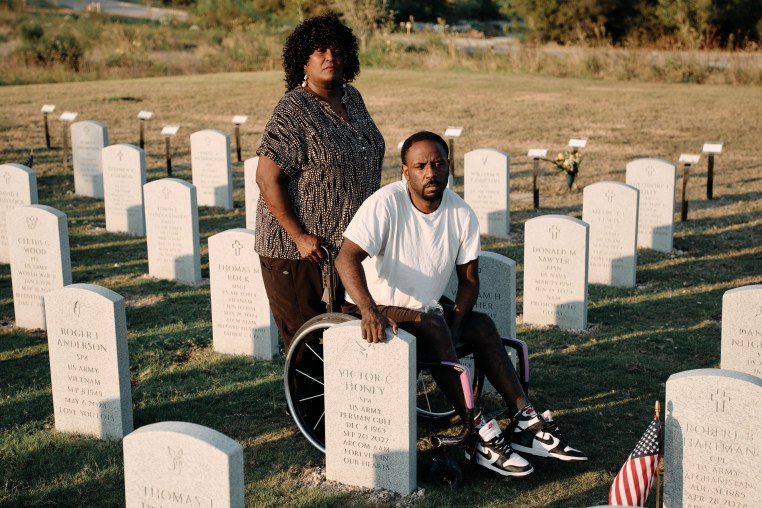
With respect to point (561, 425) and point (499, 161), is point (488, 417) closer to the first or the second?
point (561, 425)

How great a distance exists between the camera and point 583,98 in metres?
23.2

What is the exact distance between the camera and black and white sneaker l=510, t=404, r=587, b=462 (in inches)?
202

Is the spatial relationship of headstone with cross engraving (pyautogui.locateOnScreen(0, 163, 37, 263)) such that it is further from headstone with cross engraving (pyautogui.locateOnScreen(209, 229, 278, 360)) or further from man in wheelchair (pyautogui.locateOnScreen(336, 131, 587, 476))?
man in wheelchair (pyautogui.locateOnScreen(336, 131, 587, 476))

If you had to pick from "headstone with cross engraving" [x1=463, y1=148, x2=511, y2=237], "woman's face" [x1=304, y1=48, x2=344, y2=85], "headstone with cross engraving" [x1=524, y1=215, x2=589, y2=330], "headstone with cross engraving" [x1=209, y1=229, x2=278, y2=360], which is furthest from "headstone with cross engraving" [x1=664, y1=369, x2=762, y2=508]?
"headstone with cross engraving" [x1=463, y1=148, x2=511, y2=237]

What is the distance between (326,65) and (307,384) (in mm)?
1842

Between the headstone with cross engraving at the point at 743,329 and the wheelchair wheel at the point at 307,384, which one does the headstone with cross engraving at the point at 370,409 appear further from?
the headstone with cross engraving at the point at 743,329

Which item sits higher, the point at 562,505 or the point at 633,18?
the point at 633,18

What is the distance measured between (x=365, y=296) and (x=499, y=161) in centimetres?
660

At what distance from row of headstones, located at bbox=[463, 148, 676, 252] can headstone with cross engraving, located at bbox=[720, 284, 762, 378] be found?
331 cm

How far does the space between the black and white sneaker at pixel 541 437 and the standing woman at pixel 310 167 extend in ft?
4.39

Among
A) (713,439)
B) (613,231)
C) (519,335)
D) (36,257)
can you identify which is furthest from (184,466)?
(613,231)

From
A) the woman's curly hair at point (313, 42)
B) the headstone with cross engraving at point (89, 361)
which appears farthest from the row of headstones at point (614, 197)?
the headstone with cross engraving at point (89, 361)

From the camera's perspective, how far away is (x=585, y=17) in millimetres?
38344

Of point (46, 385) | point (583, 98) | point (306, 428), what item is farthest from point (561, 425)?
point (583, 98)
